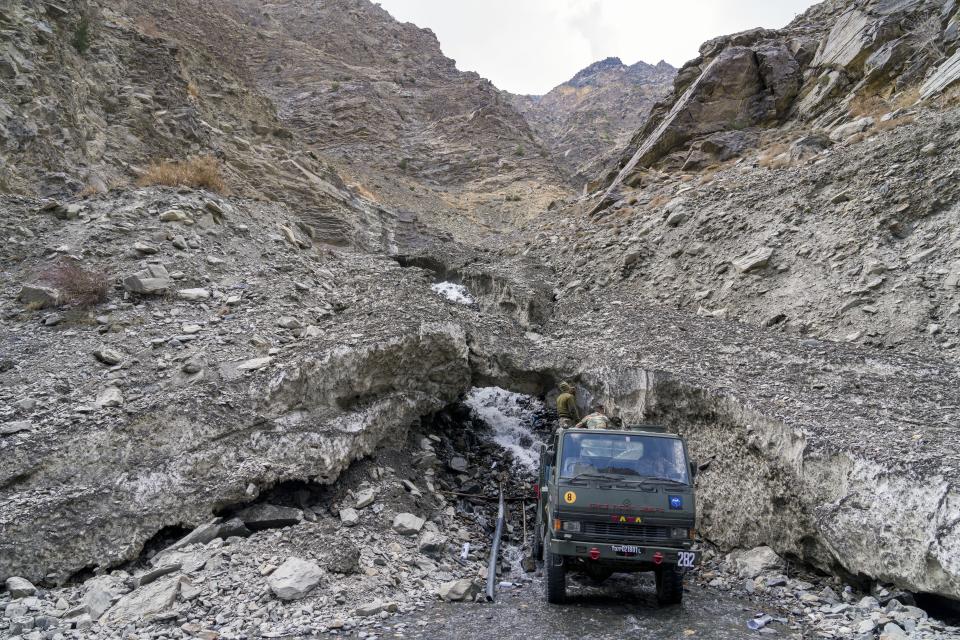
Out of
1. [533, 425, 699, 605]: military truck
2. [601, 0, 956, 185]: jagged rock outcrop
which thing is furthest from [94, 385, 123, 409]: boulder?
[601, 0, 956, 185]: jagged rock outcrop

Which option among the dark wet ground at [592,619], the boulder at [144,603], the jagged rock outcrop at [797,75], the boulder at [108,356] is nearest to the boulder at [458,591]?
the dark wet ground at [592,619]

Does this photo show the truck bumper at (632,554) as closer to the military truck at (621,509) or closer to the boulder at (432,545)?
the military truck at (621,509)

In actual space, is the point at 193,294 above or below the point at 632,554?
above

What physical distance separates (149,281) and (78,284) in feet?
3.69

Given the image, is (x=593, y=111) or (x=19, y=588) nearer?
(x=19, y=588)

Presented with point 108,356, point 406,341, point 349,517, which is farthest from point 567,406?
point 108,356

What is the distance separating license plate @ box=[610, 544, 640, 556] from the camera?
6660 mm

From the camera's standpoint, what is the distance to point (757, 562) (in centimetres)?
807

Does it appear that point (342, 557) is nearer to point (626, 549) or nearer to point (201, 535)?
point (201, 535)

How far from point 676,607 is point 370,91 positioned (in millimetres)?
44783

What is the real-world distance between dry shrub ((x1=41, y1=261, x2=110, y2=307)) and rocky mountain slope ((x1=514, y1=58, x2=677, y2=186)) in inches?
1326

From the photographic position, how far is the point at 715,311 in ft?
44.3

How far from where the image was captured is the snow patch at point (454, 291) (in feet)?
63.8

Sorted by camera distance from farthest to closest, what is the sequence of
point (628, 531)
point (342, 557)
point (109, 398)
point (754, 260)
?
point (754, 260), point (109, 398), point (342, 557), point (628, 531)
